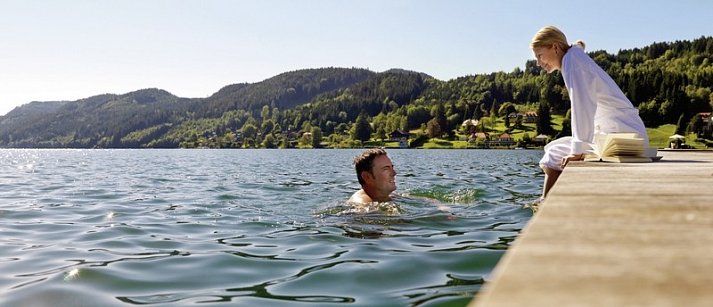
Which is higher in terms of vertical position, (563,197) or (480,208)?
(563,197)

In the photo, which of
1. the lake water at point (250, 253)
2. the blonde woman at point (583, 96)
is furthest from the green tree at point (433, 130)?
the blonde woman at point (583, 96)

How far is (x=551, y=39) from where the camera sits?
7.75 m

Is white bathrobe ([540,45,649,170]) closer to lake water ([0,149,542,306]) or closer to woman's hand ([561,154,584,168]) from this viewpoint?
woman's hand ([561,154,584,168])

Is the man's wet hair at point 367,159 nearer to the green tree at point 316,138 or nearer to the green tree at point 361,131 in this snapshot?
the green tree at point 361,131

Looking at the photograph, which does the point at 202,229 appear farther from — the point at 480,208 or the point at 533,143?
the point at 533,143

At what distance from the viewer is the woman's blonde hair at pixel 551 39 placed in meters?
7.74

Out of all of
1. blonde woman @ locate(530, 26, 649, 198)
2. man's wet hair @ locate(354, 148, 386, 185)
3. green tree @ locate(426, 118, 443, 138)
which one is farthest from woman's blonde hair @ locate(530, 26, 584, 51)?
green tree @ locate(426, 118, 443, 138)

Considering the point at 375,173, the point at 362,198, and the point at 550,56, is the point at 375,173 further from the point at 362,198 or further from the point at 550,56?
the point at 550,56

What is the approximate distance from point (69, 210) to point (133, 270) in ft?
22.0

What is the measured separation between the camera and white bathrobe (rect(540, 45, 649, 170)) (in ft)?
24.3

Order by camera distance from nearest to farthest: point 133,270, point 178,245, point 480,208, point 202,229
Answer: point 133,270, point 178,245, point 202,229, point 480,208

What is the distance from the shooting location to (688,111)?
133500mm

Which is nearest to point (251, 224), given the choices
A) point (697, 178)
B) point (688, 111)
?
point (697, 178)

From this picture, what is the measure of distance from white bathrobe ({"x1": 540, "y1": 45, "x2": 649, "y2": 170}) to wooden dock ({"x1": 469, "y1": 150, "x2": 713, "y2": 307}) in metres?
4.29
